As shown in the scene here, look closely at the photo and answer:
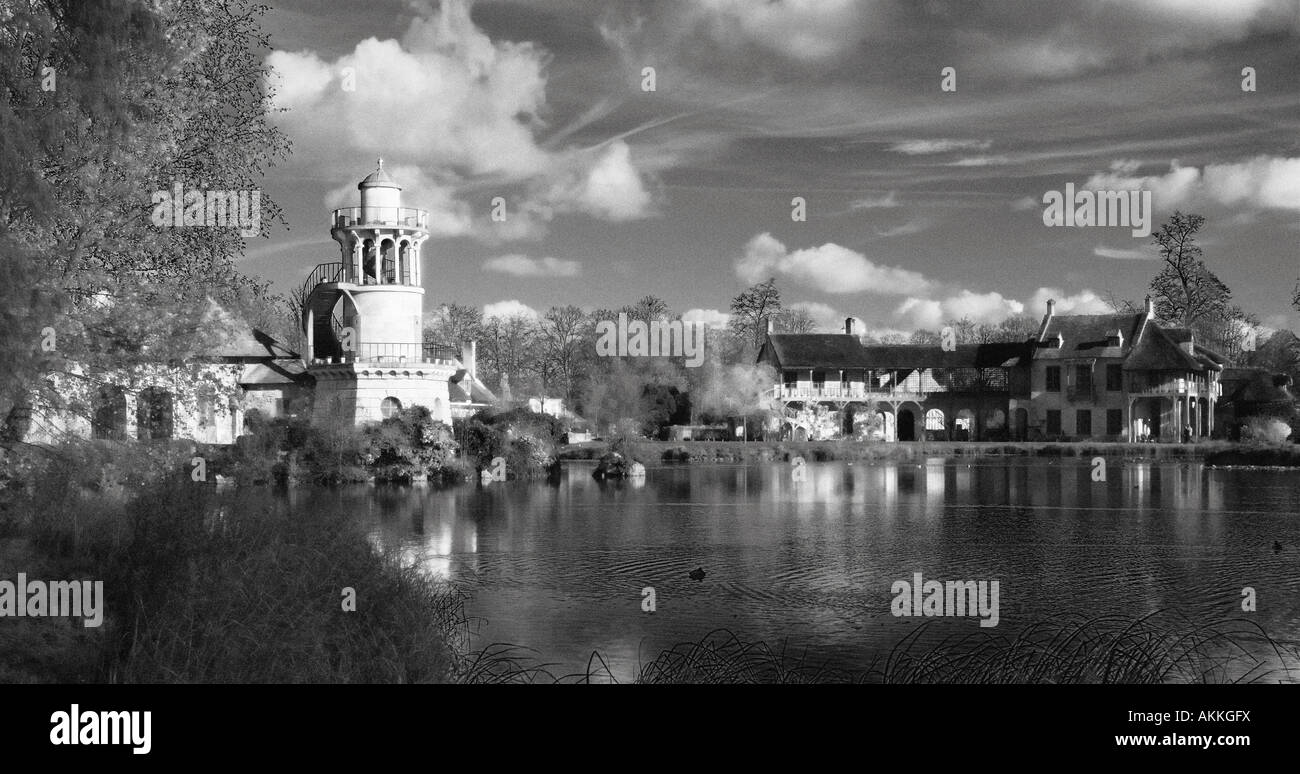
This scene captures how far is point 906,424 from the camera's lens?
71375 mm

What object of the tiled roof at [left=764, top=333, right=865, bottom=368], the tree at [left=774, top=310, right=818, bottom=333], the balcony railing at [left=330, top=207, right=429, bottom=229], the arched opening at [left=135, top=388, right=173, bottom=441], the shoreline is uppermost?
the balcony railing at [left=330, top=207, right=429, bottom=229]

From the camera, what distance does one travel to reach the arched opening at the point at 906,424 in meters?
70.7

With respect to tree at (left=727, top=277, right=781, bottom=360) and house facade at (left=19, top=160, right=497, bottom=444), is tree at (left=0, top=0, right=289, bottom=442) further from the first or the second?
tree at (left=727, top=277, right=781, bottom=360)

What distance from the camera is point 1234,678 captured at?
1255 centimetres

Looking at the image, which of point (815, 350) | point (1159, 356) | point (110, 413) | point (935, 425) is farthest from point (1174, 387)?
point (110, 413)

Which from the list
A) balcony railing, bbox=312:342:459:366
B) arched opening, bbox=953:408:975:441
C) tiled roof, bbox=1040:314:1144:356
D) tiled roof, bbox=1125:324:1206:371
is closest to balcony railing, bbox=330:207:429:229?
balcony railing, bbox=312:342:459:366

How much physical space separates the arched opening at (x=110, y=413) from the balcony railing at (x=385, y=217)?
106 ft

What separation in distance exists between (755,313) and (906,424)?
1352cm

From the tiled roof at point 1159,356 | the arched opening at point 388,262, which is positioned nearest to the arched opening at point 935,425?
the tiled roof at point 1159,356

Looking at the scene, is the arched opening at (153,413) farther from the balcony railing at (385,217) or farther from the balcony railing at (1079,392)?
the balcony railing at (1079,392)

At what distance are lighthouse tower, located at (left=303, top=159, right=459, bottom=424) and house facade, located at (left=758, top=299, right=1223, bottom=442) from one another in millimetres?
24962

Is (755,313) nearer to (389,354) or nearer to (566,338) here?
(566,338)

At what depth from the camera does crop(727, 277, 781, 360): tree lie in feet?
249
